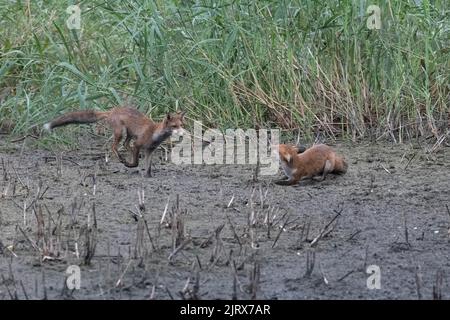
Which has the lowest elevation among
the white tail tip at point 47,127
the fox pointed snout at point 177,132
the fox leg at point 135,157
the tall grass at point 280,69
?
the fox leg at point 135,157

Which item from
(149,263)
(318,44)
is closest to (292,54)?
(318,44)

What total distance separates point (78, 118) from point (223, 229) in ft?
6.38

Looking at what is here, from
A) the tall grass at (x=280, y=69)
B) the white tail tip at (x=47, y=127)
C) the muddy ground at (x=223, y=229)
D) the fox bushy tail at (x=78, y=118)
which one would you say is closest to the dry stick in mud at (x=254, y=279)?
the muddy ground at (x=223, y=229)

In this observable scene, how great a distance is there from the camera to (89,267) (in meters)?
6.27

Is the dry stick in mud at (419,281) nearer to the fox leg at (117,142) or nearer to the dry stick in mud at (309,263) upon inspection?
the dry stick in mud at (309,263)

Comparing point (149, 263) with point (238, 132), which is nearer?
point (149, 263)

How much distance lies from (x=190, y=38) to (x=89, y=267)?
10.6 feet

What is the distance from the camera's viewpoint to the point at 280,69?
9.10 metres

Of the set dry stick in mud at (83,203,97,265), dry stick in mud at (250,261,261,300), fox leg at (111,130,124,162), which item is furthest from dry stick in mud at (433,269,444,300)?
fox leg at (111,130,124,162)

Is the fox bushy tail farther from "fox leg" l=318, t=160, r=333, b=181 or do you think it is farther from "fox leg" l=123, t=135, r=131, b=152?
"fox leg" l=318, t=160, r=333, b=181

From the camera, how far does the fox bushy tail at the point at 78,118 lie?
8.52 metres

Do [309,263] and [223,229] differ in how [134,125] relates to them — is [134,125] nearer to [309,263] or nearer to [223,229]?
[223,229]

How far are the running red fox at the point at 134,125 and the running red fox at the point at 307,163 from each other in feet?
2.41

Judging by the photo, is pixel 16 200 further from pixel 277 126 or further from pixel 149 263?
pixel 277 126
